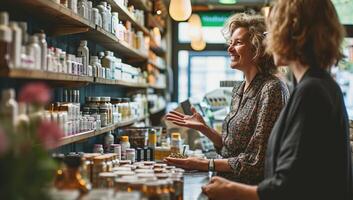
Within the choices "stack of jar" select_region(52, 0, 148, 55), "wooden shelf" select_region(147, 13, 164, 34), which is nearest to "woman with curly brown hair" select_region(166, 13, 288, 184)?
"stack of jar" select_region(52, 0, 148, 55)

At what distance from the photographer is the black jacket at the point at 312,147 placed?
82.4 inches

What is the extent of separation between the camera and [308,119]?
2.10 metres

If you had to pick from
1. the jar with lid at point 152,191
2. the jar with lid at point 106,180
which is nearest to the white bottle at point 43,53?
the jar with lid at point 106,180

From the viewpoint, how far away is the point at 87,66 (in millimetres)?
3475

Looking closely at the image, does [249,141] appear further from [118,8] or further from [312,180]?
[118,8]

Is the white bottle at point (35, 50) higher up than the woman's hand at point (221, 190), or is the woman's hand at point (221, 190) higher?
the white bottle at point (35, 50)

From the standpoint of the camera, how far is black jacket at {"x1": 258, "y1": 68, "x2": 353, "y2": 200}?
2092 millimetres

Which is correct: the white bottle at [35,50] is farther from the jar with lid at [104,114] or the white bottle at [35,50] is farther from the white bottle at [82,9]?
the jar with lid at [104,114]

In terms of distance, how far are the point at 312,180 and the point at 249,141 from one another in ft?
3.58

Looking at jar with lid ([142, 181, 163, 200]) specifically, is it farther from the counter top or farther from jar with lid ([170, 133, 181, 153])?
jar with lid ([170, 133, 181, 153])

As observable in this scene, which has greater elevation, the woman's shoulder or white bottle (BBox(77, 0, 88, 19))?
white bottle (BBox(77, 0, 88, 19))

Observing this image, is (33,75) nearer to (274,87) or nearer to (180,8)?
(274,87)

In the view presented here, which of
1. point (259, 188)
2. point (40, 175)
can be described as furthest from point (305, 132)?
point (40, 175)

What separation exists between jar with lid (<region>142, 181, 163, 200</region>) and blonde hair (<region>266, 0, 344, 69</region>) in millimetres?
799
